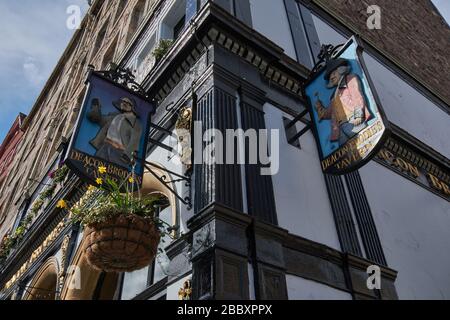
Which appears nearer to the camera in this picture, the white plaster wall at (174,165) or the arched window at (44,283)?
the white plaster wall at (174,165)

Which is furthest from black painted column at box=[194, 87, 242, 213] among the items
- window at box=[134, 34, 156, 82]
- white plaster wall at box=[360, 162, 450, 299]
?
window at box=[134, 34, 156, 82]

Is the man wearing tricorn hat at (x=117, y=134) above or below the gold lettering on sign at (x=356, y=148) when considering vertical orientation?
above

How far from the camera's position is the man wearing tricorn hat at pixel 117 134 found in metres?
5.75

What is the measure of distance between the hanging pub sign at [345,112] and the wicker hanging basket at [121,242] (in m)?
2.74

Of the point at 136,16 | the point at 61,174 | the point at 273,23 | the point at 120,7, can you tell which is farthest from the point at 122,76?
the point at 120,7

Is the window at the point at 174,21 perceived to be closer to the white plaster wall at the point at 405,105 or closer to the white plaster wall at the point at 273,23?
the white plaster wall at the point at 273,23

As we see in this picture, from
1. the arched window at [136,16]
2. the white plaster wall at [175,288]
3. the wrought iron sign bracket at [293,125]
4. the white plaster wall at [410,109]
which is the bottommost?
the white plaster wall at [175,288]

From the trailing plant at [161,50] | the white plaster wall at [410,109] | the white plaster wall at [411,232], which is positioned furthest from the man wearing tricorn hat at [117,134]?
the white plaster wall at [410,109]

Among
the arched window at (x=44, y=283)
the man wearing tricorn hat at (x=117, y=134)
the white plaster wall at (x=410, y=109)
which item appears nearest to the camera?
the man wearing tricorn hat at (x=117, y=134)

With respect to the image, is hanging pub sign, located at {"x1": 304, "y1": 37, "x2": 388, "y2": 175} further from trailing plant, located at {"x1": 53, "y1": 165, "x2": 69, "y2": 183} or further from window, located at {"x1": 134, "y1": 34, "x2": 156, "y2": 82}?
trailing plant, located at {"x1": 53, "y1": 165, "x2": 69, "y2": 183}

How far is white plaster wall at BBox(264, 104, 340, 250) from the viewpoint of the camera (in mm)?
5828
